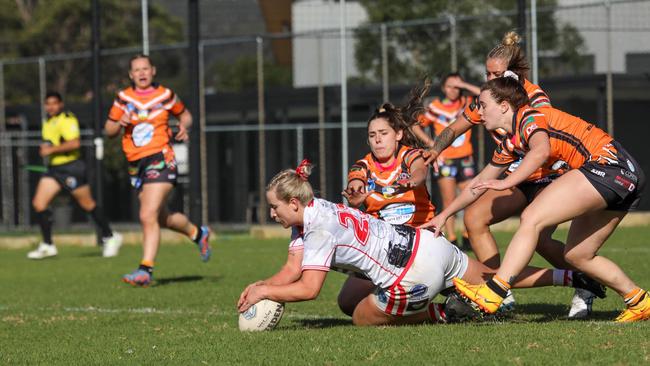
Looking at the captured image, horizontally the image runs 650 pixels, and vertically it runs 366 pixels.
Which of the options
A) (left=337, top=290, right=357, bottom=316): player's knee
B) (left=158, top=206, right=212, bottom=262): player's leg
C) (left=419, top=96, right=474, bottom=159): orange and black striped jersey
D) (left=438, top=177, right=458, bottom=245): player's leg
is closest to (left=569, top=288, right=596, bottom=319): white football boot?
(left=337, top=290, right=357, bottom=316): player's knee

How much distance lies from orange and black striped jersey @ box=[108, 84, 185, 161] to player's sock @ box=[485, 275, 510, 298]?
18.4 ft

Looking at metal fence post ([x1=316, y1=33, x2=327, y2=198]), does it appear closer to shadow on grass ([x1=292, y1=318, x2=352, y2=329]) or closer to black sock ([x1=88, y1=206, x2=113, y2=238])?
black sock ([x1=88, y1=206, x2=113, y2=238])

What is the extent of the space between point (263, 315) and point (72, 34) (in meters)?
38.3

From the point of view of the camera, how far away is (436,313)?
8055 millimetres

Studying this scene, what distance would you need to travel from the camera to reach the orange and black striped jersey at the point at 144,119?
40.3ft

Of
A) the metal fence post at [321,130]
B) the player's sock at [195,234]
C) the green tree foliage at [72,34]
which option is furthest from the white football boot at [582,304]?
the green tree foliage at [72,34]

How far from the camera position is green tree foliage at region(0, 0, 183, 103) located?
40.1 meters

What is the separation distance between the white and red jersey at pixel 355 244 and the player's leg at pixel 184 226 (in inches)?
198

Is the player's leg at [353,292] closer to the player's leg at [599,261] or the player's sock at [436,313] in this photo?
the player's sock at [436,313]

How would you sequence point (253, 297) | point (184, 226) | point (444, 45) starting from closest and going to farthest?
point (253, 297) → point (184, 226) → point (444, 45)

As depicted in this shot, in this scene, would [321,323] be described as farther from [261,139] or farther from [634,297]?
[261,139]

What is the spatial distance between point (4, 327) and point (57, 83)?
31235mm

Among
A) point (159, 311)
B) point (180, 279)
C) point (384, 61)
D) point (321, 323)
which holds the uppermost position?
point (384, 61)

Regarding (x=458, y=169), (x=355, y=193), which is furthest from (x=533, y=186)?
(x=458, y=169)
